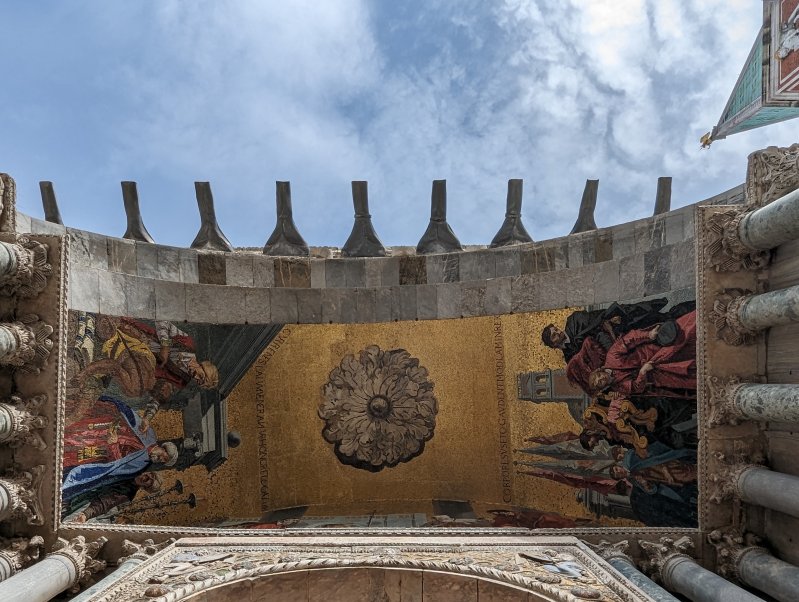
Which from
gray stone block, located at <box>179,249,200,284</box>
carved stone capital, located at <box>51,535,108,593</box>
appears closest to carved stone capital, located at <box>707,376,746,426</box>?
carved stone capital, located at <box>51,535,108,593</box>

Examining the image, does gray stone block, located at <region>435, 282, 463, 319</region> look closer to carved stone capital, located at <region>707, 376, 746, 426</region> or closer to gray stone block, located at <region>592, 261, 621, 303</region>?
gray stone block, located at <region>592, 261, 621, 303</region>

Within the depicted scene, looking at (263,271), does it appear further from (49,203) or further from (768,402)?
(768,402)

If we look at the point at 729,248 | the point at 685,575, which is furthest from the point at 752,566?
the point at 729,248

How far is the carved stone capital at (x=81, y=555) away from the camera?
24.9 feet

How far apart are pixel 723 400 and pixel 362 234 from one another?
25.9 feet

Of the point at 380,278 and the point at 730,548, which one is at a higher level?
the point at 380,278

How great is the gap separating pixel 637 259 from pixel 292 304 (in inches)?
269

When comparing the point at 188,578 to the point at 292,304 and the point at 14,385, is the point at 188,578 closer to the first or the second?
the point at 14,385

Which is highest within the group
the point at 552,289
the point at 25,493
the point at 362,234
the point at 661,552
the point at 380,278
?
the point at 362,234

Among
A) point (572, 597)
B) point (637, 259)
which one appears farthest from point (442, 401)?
point (572, 597)

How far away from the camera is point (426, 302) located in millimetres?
11750

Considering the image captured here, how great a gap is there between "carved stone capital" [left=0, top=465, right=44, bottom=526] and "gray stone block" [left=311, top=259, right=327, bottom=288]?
581 centimetres

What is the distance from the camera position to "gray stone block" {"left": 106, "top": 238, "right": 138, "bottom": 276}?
34.5 feet

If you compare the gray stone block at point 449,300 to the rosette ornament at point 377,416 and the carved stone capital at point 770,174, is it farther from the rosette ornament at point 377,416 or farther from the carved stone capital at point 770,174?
the carved stone capital at point 770,174
